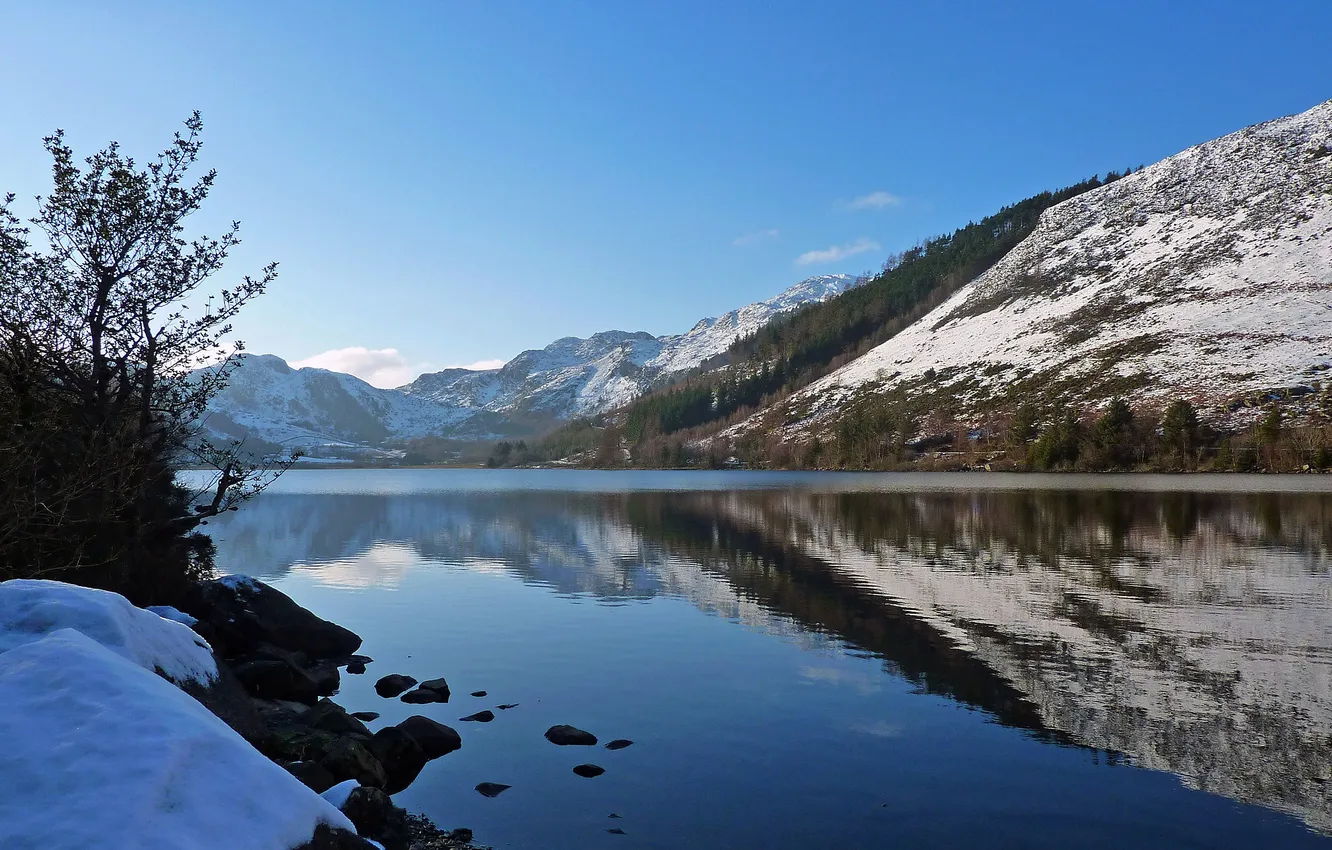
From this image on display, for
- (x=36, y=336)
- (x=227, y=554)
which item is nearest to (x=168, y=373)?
(x=36, y=336)

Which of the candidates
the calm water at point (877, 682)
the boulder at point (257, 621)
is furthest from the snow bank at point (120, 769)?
the boulder at point (257, 621)

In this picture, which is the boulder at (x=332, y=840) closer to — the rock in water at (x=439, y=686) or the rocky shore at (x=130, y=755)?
the rocky shore at (x=130, y=755)

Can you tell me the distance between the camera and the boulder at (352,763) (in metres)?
14.1

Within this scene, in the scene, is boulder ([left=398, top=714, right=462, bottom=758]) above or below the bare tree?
below

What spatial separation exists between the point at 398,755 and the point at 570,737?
12.0ft

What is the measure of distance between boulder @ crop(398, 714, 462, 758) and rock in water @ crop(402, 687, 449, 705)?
326cm

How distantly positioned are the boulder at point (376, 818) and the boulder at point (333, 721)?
4448mm

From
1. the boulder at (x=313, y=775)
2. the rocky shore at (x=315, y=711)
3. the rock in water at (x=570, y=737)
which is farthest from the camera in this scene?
the rock in water at (x=570, y=737)

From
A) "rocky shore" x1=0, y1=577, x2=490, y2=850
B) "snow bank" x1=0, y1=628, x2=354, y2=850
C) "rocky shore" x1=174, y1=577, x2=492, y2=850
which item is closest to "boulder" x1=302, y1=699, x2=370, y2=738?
"rocky shore" x1=174, y1=577, x2=492, y2=850

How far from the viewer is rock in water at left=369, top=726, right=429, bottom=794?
51.2 ft

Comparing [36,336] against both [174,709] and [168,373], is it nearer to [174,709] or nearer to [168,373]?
[168,373]

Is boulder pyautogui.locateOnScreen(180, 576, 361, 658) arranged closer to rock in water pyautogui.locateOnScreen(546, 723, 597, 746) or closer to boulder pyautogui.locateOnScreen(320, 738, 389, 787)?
boulder pyautogui.locateOnScreen(320, 738, 389, 787)

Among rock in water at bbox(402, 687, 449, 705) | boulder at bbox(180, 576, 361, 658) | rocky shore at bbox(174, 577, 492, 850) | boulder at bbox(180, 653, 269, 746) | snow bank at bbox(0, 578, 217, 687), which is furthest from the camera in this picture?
boulder at bbox(180, 576, 361, 658)

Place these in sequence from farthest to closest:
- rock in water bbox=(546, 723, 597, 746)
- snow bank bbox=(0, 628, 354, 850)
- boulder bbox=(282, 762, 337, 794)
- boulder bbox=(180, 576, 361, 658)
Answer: boulder bbox=(180, 576, 361, 658), rock in water bbox=(546, 723, 597, 746), boulder bbox=(282, 762, 337, 794), snow bank bbox=(0, 628, 354, 850)
